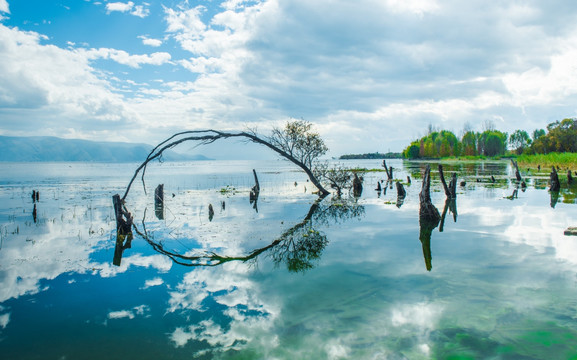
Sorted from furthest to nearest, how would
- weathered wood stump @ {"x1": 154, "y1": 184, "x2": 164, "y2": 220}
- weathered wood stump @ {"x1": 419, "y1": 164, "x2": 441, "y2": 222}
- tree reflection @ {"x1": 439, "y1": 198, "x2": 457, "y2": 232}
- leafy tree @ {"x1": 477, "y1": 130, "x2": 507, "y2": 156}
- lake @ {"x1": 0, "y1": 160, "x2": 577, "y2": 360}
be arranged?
leafy tree @ {"x1": 477, "y1": 130, "x2": 507, "y2": 156} → weathered wood stump @ {"x1": 154, "y1": 184, "x2": 164, "y2": 220} → weathered wood stump @ {"x1": 419, "y1": 164, "x2": 441, "y2": 222} → tree reflection @ {"x1": 439, "y1": 198, "x2": 457, "y2": 232} → lake @ {"x1": 0, "y1": 160, "x2": 577, "y2": 360}

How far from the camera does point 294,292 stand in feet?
32.7

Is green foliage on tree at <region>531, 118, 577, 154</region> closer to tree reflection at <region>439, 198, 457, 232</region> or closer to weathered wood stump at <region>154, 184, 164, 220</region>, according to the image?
tree reflection at <region>439, 198, 457, 232</region>

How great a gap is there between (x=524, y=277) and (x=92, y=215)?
24750 millimetres

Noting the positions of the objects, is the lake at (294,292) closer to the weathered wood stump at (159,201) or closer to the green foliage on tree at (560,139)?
the weathered wood stump at (159,201)

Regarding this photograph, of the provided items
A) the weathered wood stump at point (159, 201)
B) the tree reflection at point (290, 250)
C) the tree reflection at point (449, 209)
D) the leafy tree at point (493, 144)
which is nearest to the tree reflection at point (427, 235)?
the tree reflection at point (449, 209)

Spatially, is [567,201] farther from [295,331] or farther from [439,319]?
[295,331]

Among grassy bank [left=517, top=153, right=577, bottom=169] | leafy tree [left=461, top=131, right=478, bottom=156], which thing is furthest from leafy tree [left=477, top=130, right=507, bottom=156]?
grassy bank [left=517, top=153, right=577, bottom=169]

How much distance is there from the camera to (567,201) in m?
26.8

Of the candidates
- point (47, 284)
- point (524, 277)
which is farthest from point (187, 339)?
point (524, 277)

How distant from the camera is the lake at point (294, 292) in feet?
23.3

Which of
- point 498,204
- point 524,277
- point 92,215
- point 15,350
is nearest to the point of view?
point 15,350

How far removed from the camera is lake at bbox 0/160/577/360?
23.3 ft

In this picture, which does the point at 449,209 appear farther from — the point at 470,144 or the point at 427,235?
the point at 470,144

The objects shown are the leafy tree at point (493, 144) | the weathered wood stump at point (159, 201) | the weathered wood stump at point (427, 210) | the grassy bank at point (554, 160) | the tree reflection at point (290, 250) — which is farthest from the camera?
the leafy tree at point (493, 144)
